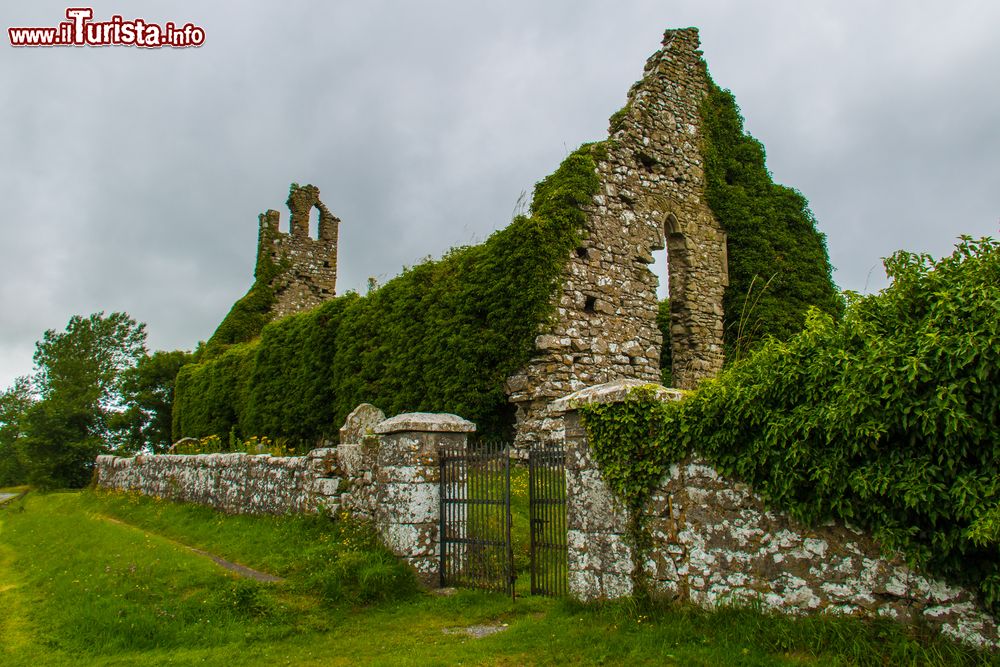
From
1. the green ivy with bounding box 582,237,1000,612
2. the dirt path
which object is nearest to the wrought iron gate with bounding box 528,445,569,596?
the green ivy with bounding box 582,237,1000,612

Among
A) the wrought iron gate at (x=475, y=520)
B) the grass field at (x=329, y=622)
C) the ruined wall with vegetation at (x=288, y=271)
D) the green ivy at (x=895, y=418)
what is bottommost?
the grass field at (x=329, y=622)

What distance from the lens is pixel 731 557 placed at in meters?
6.14

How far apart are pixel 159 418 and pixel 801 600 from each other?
103ft

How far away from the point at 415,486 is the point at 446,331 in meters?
5.19

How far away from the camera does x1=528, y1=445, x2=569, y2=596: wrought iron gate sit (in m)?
7.80

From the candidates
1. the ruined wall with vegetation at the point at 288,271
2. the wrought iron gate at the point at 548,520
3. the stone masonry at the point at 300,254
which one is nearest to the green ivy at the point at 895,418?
the wrought iron gate at the point at 548,520

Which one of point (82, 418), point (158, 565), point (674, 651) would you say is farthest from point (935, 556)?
point (82, 418)

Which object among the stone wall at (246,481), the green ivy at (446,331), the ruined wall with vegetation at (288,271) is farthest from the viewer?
the ruined wall with vegetation at (288,271)

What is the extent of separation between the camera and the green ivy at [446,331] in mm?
13227

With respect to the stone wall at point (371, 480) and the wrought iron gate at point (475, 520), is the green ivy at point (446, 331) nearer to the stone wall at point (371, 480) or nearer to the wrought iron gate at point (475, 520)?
the stone wall at point (371, 480)

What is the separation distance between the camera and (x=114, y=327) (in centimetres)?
5700

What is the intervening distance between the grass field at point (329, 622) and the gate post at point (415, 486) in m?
0.31

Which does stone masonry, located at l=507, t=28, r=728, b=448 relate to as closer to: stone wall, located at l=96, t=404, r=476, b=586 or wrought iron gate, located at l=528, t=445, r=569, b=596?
stone wall, located at l=96, t=404, r=476, b=586

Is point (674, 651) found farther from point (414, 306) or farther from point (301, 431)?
point (301, 431)
